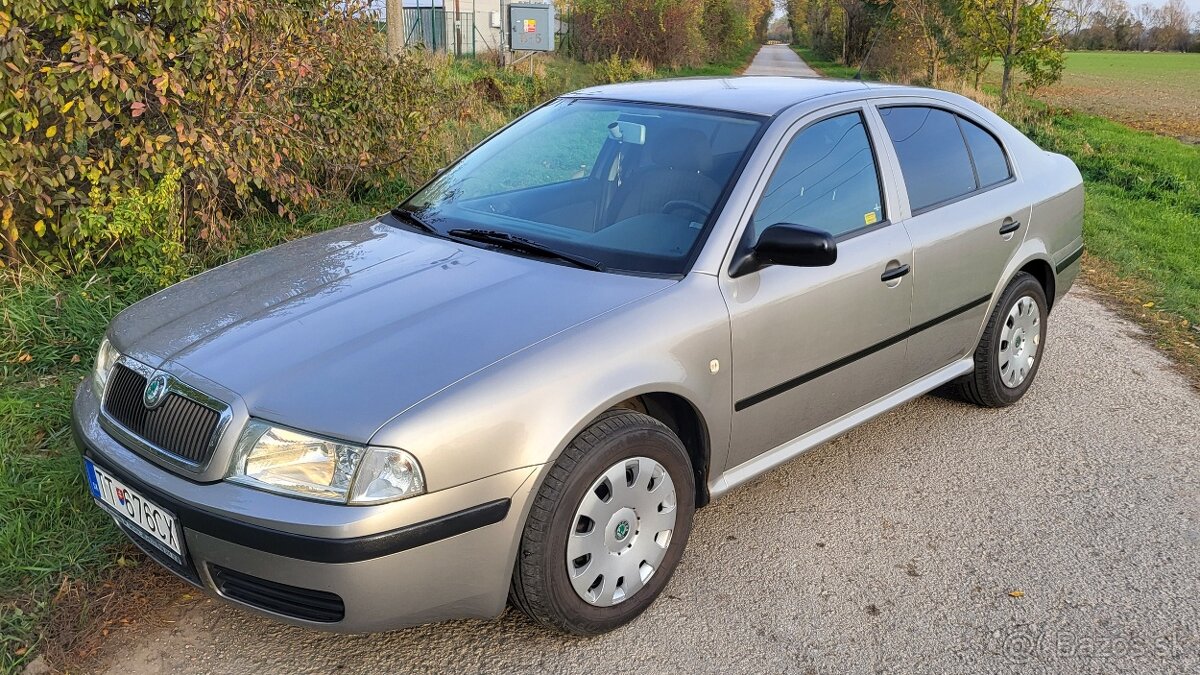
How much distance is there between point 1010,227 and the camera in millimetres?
4469

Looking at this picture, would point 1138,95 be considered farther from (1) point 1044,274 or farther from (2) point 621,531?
(2) point 621,531

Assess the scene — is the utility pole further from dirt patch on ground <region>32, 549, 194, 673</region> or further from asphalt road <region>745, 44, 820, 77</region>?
asphalt road <region>745, 44, 820, 77</region>

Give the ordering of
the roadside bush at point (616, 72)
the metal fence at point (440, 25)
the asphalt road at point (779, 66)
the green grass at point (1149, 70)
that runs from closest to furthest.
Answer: the roadside bush at point (616, 72) → the metal fence at point (440, 25) → the asphalt road at point (779, 66) → the green grass at point (1149, 70)

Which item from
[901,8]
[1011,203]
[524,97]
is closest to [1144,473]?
[1011,203]

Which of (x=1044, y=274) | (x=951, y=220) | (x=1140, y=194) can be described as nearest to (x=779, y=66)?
(x=1140, y=194)

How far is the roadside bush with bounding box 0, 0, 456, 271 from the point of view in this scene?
4598mm

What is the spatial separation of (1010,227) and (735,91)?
59.0 inches

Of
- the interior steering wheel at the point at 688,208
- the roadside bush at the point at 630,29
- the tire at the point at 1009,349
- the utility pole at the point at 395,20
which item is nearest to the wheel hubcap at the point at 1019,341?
the tire at the point at 1009,349

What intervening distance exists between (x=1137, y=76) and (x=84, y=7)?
52.1 metres

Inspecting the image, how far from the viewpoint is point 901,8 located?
2512cm

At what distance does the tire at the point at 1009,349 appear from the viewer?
4.57 m

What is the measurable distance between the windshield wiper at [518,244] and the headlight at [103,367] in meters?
1.21

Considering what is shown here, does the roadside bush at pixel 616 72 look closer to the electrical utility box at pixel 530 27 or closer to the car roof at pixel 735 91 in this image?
the electrical utility box at pixel 530 27

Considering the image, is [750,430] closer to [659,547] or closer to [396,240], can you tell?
[659,547]
